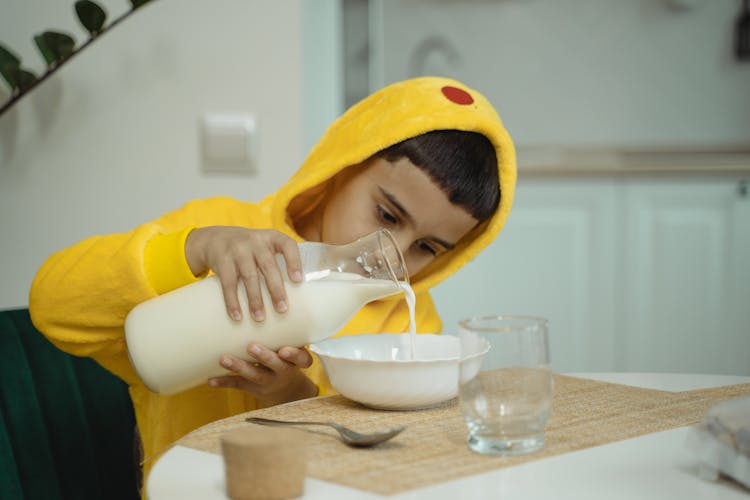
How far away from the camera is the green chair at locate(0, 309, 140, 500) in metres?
1.05

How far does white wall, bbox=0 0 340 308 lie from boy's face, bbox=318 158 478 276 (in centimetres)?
45

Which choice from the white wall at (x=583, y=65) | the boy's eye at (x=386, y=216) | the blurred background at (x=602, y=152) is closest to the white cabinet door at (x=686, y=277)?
the blurred background at (x=602, y=152)

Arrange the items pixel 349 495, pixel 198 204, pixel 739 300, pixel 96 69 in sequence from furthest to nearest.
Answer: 1. pixel 739 300
2. pixel 96 69
3. pixel 198 204
4. pixel 349 495

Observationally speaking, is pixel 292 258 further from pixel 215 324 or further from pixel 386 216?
pixel 386 216

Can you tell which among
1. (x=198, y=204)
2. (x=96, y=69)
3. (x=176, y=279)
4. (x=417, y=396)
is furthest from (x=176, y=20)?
(x=417, y=396)

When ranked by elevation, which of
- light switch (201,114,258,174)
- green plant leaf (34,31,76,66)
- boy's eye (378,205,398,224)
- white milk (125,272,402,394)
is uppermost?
green plant leaf (34,31,76,66)

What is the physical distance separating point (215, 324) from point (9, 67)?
816mm

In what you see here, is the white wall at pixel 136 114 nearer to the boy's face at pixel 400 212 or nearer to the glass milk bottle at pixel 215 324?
the boy's face at pixel 400 212

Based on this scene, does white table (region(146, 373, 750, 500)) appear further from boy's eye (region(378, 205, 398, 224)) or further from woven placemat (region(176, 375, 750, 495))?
boy's eye (region(378, 205, 398, 224))

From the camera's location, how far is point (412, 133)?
3.93ft

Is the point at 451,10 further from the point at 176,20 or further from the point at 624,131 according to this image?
the point at 176,20

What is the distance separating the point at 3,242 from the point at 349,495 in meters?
1.28

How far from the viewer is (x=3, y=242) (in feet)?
5.36

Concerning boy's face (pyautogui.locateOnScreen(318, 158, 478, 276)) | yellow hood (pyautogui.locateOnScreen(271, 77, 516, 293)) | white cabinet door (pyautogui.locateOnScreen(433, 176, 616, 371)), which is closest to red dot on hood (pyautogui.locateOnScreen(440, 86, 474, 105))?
yellow hood (pyautogui.locateOnScreen(271, 77, 516, 293))
